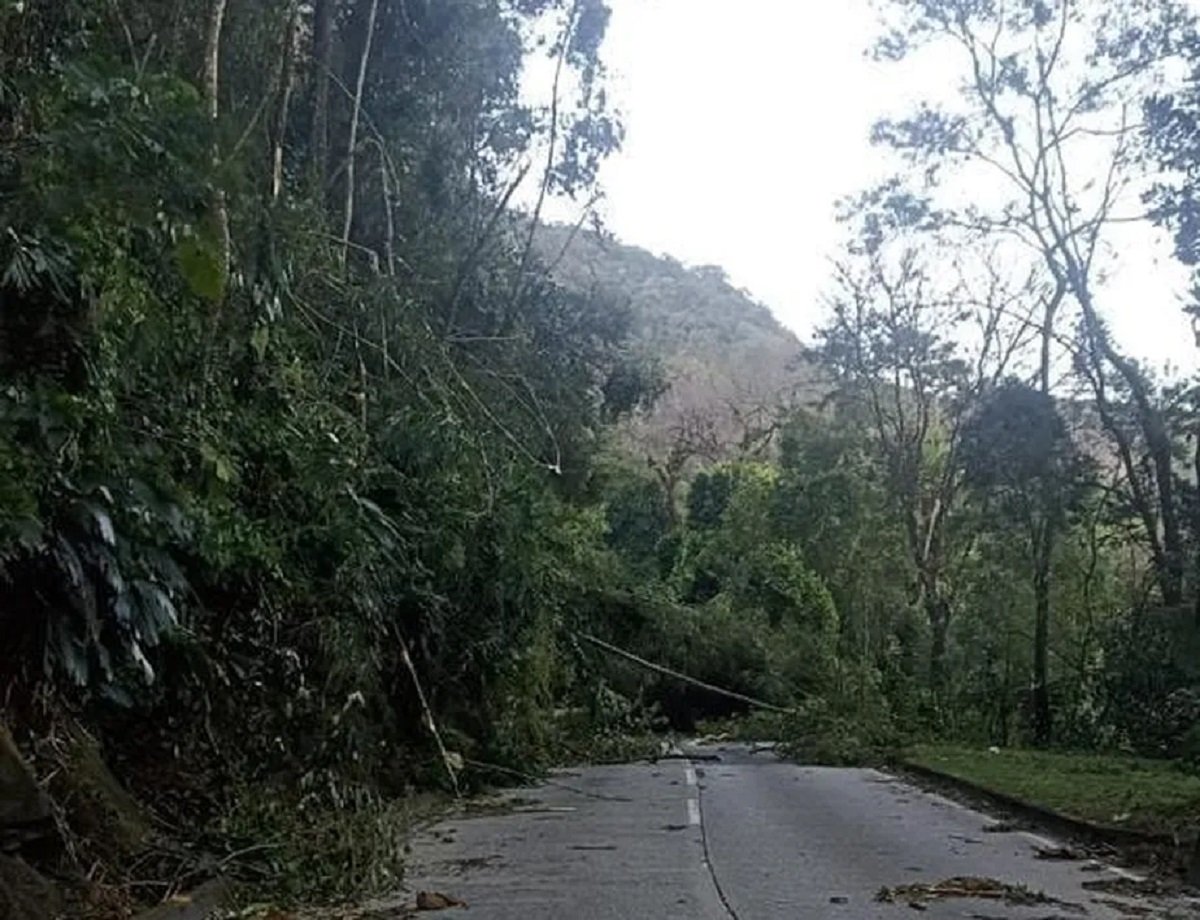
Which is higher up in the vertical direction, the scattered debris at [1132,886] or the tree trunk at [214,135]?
the tree trunk at [214,135]

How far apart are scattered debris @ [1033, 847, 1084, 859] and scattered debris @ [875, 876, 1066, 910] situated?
2.06 m

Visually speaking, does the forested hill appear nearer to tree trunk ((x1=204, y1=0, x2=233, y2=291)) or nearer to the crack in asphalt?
the crack in asphalt

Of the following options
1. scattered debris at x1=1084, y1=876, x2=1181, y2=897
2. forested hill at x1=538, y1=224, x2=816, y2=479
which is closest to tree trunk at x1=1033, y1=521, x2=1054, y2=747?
forested hill at x1=538, y1=224, x2=816, y2=479

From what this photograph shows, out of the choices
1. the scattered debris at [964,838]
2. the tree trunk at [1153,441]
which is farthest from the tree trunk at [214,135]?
the tree trunk at [1153,441]

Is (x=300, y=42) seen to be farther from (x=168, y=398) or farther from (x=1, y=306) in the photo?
(x=1, y=306)

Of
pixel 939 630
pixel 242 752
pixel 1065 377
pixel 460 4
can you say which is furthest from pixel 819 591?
pixel 242 752

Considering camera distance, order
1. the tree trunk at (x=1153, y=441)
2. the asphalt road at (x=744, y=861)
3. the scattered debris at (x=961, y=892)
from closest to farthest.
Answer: the asphalt road at (x=744, y=861)
the scattered debris at (x=961, y=892)
the tree trunk at (x=1153, y=441)

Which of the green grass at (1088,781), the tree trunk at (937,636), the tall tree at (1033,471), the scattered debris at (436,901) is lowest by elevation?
the green grass at (1088,781)

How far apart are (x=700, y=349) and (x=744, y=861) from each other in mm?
63600

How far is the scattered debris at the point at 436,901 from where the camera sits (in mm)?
9773

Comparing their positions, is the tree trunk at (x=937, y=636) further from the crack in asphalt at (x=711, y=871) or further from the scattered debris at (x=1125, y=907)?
the scattered debris at (x=1125, y=907)

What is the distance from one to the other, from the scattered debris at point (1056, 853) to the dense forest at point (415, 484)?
5477 millimetres

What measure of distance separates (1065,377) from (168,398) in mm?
25608

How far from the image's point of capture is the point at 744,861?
1193cm
